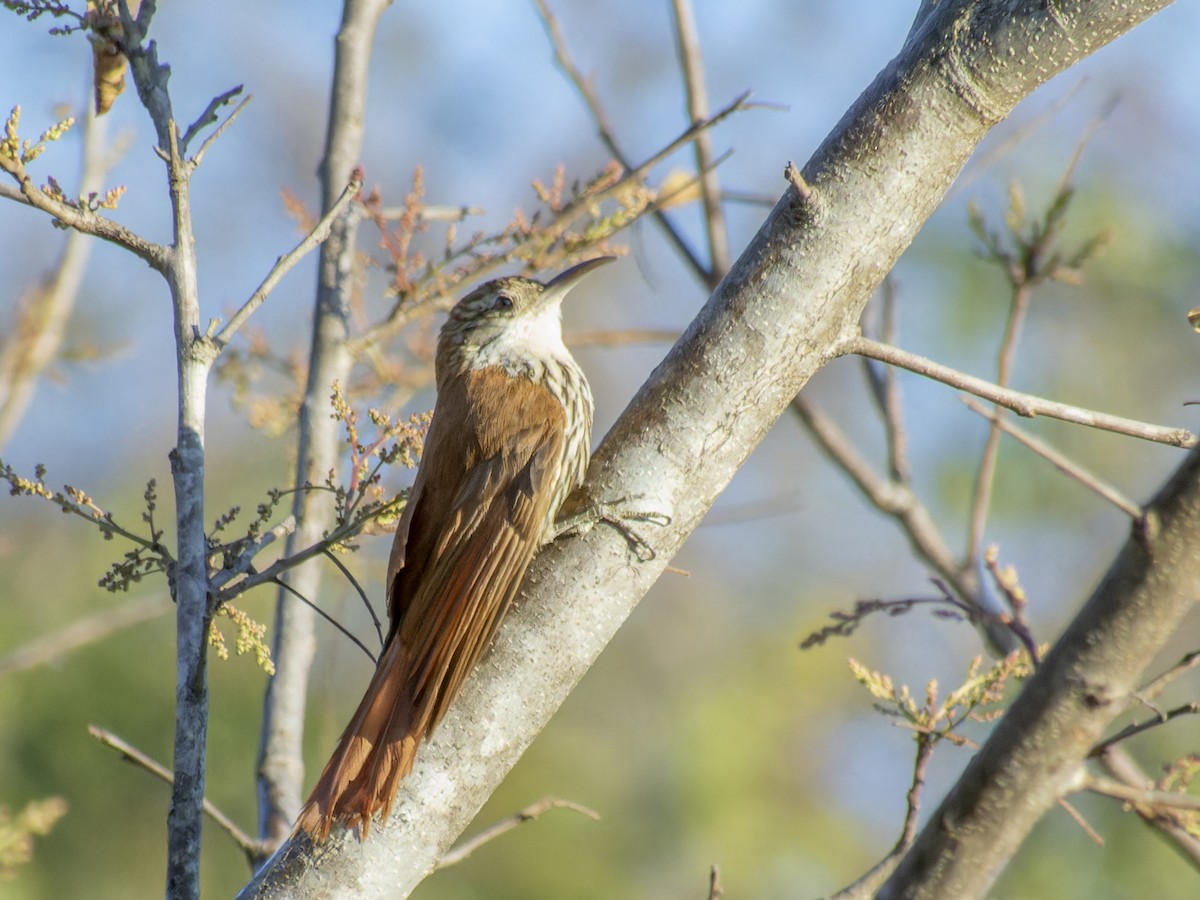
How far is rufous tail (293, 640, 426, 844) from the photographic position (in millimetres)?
1797

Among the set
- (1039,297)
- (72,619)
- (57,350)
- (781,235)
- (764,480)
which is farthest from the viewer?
(764,480)

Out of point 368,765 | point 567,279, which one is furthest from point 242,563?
point 567,279

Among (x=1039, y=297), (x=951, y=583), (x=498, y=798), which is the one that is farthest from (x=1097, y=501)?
(x=951, y=583)

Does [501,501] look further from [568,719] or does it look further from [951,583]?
[568,719]

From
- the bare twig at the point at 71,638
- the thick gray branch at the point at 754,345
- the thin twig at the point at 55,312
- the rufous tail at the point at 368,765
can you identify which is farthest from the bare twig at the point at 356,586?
the thin twig at the point at 55,312

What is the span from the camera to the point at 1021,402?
6.10 ft

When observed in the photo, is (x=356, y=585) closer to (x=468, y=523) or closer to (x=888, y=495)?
(x=468, y=523)

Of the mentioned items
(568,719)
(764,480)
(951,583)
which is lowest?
(951,583)

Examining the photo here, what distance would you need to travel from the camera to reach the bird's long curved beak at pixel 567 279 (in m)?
3.07

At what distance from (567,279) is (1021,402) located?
156 cm

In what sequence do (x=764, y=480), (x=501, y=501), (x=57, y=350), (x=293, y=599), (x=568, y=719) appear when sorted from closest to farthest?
(x=501, y=501) < (x=293, y=599) < (x=57, y=350) < (x=568, y=719) < (x=764, y=480)

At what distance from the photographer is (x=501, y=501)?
7.86 feet

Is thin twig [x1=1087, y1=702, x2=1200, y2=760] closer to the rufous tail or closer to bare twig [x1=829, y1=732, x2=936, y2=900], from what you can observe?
bare twig [x1=829, y1=732, x2=936, y2=900]

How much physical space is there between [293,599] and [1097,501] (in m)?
6.33
